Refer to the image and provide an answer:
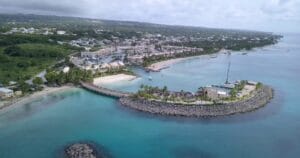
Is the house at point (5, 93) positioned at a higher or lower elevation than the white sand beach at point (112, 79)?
higher

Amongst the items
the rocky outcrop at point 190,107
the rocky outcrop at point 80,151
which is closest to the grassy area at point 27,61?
the rocky outcrop at point 190,107

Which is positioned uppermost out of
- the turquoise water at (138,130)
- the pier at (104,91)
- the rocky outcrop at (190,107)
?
the rocky outcrop at (190,107)

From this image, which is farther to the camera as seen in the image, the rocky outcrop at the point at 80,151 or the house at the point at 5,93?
the house at the point at 5,93

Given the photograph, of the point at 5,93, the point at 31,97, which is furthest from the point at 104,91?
the point at 5,93

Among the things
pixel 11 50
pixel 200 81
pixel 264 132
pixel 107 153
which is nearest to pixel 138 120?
pixel 107 153

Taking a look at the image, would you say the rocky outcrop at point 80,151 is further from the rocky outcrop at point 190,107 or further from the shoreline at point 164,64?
the shoreline at point 164,64

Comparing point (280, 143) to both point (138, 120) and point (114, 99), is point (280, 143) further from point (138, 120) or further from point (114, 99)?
point (114, 99)

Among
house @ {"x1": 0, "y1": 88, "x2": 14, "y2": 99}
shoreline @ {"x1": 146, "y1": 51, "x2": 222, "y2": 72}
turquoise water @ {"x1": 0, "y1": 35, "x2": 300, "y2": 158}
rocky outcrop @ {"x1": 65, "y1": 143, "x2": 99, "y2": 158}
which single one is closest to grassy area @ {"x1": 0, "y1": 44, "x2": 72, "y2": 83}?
house @ {"x1": 0, "y1": 88, "x2": 14, "y2": 99}
